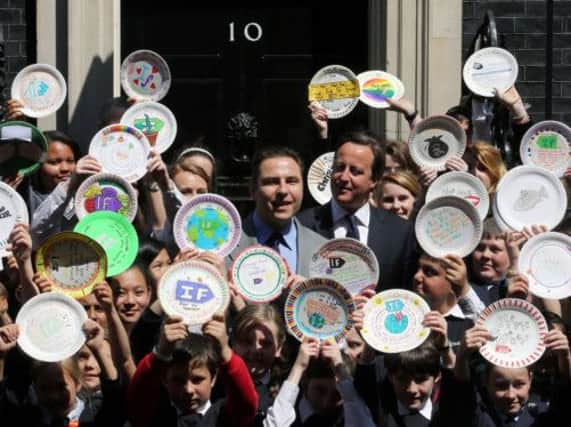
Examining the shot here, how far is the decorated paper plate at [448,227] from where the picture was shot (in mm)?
9633

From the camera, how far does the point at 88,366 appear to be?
9375mm

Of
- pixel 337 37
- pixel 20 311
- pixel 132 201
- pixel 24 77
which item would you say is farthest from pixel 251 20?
pixel 20 311

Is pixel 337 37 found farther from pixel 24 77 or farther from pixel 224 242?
pixel 224 242

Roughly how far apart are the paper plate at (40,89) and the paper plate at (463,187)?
225 centimetres

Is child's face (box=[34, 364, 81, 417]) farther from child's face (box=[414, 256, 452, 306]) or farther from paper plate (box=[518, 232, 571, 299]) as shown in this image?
paper plate (box=[518, 232, 571, 299])

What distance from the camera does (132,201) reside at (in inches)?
392

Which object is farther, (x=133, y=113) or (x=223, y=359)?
(x=133, y=113)

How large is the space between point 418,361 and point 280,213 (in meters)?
1.05

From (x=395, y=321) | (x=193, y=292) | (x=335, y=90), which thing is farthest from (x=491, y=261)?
(x=335, y=90)

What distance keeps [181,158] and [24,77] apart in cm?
121

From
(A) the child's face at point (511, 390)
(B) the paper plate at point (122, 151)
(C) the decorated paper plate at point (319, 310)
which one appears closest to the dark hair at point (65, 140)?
(B) the paper plate at point (122, 151)

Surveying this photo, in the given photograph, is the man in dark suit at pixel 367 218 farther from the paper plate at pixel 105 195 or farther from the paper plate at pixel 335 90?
the paper plate at pixel 335 90

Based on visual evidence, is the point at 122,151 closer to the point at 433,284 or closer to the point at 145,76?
the point at 145,76

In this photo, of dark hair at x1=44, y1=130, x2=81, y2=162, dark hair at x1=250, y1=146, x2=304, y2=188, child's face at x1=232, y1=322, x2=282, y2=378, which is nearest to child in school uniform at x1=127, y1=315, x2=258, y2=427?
child's face at x1=232, y1=322, x2=282, y2=378
